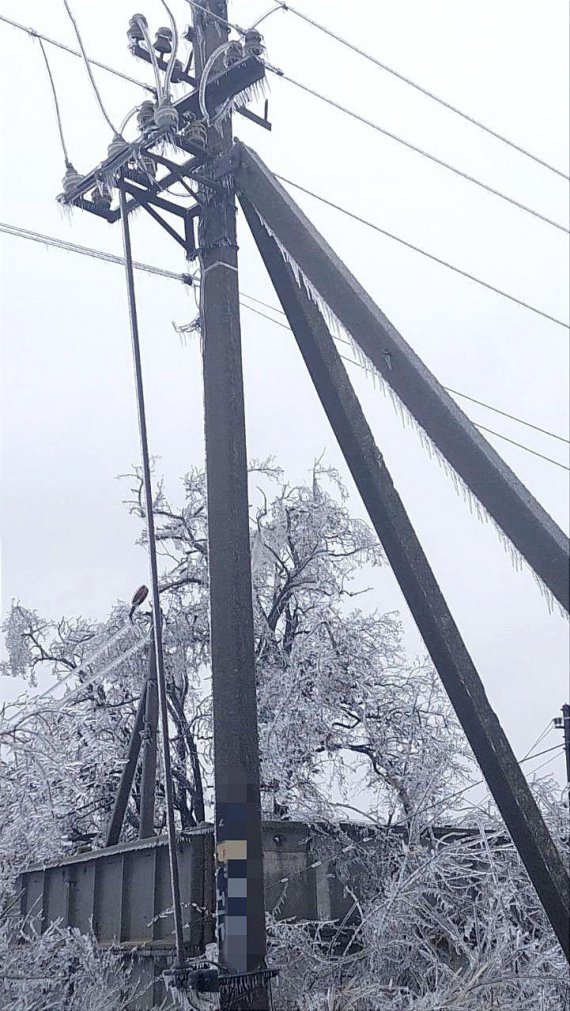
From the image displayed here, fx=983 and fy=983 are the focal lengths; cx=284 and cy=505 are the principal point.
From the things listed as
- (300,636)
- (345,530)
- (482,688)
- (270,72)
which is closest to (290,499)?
(345,530)

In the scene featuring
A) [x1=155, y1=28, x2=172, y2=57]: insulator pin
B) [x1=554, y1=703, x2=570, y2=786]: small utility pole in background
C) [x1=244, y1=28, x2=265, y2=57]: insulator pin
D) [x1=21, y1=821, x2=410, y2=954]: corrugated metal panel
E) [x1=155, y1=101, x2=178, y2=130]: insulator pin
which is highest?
[x1=155, y1=28, x2=172, y2=57]: insulator pin

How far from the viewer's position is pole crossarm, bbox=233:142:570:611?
14.4 feet

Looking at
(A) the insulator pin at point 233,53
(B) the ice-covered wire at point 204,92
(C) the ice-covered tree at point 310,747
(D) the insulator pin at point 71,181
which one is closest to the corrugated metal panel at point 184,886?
(C) the ice-covered tree at point 310,747

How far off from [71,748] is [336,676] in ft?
11.0

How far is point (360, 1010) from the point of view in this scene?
231 inches

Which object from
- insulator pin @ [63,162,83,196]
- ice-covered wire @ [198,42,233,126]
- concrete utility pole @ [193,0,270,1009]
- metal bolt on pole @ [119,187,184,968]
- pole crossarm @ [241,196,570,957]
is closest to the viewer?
pole crossarm @ [241,196,570,957]

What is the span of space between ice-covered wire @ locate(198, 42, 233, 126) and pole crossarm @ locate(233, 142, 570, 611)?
315 millimetres

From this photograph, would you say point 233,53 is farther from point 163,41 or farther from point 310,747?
point 310,747

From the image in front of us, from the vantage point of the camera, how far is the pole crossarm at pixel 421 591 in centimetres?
466

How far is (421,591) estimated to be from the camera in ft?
16.9

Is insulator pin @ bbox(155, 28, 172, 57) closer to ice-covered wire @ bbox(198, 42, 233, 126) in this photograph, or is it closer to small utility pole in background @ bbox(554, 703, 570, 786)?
ice-covered wire @ bbox(198, 42, 233, 126)

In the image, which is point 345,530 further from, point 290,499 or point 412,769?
point 412,769

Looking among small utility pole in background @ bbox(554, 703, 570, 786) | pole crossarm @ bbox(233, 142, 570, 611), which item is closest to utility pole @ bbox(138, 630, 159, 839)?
pole crossarm @ bbox(233, 142, 570, 611)

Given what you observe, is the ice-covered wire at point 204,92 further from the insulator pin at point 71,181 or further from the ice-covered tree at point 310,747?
the ice-covered tree at point 310,747
